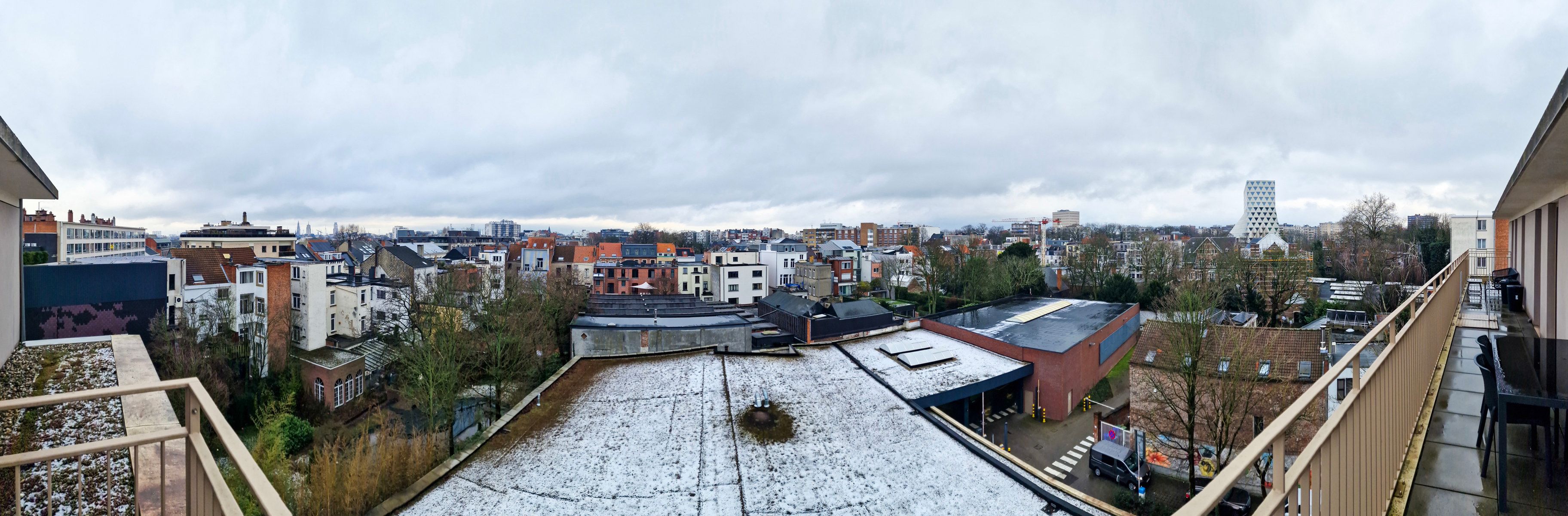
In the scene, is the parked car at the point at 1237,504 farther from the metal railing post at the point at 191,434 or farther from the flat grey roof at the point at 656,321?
the flat grey roof at the point at 656,321

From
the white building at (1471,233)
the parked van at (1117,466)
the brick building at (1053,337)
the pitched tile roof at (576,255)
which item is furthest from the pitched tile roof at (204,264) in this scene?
the white building at (1471,233)

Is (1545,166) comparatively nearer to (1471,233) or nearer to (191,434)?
(191,434)

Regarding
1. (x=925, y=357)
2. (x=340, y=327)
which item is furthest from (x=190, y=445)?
(x=340, y=327)

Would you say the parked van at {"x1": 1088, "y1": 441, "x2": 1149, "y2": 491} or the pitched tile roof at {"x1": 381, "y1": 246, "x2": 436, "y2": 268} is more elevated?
the pitched tile roof at {"x1": 381, "y1": 246, "x2": 436, "y2": 268}

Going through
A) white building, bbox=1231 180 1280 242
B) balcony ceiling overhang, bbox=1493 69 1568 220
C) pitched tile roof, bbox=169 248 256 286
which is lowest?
pitched tile roof, bbox=169 248 256 286

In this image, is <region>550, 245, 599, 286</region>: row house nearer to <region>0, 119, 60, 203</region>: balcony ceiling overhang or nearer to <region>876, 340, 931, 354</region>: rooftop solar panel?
<region>876, 340, 931, 354</region>: rooftop solar panel

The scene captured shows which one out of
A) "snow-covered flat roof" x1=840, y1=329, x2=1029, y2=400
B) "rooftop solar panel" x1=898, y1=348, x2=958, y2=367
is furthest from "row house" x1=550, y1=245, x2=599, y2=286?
"rooftop solar panel" x1=898, y1=348, x2=958, y2=367

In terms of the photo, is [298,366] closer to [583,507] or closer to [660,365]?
[660,365]
